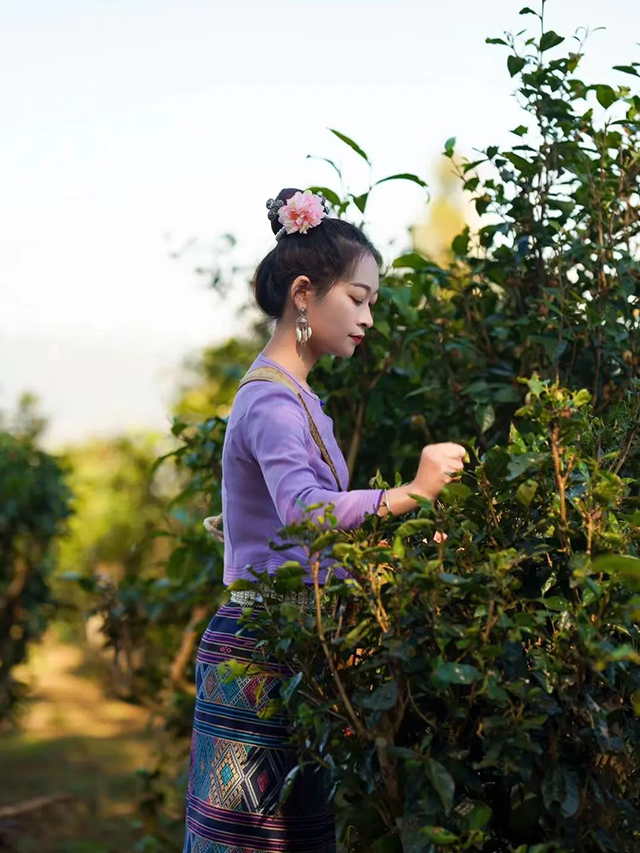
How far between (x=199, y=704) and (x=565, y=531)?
0.89 meters

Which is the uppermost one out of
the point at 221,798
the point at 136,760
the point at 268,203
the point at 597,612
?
the point at 268,203

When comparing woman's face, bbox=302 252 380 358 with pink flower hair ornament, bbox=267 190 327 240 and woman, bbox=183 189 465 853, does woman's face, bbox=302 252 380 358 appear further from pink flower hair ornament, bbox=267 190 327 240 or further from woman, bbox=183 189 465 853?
pink flower hair ornament, bbox=267 190 327 240

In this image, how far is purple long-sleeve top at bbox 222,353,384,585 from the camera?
6.76 ft

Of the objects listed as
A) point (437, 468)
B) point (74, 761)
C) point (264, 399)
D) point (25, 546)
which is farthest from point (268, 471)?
point (74, 761)

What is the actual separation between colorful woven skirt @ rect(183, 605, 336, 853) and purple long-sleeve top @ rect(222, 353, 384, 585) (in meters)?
0.14

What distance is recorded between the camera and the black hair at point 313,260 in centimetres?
238

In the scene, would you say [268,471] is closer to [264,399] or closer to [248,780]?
[264,399]

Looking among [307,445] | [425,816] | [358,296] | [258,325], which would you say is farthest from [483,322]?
[425,816]

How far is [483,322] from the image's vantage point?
2.95 meters

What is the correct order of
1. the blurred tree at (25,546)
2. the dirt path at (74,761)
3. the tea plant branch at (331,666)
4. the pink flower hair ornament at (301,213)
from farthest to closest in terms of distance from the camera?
the blurred tree at (25,546), the dirt path at (74,761), the pink flower hair ornament at (301,213), the tea plant branch at (331,666)

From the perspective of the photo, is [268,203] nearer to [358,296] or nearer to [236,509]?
[358,296]

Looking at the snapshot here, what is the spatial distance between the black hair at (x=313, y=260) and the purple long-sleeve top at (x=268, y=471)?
0.52ft

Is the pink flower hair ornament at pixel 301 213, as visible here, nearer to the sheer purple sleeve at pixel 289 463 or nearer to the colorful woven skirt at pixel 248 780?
the sheer purple sleeve at pixel 289 463

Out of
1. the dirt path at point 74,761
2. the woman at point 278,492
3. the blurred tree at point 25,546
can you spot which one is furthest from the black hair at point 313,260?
the blurred tree at point 25,546
